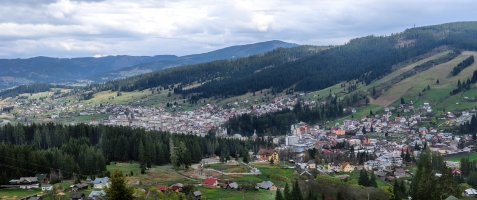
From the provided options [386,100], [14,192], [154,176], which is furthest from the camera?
[386,100]

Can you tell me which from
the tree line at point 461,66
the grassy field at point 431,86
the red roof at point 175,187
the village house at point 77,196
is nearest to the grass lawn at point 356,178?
the red roof at point 175,187

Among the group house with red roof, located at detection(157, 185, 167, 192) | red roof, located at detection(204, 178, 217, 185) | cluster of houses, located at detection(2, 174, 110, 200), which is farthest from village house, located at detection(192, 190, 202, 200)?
cluster of houses, located at detection(2, 174, 110, 200)

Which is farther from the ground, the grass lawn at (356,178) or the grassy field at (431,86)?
the grassy field at (431,86)

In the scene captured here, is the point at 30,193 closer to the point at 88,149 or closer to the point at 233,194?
the point at 88,149

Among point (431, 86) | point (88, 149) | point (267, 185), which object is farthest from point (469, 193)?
point (431, 86)

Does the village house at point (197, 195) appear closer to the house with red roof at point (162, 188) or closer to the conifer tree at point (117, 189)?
the house with red roof at point (162, 188)

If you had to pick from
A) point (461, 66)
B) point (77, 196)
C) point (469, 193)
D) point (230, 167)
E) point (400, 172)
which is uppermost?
point (461, 66)

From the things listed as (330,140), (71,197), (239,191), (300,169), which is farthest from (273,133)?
(71,197)

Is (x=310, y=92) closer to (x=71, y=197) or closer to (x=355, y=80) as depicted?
(x=355, y=80)
